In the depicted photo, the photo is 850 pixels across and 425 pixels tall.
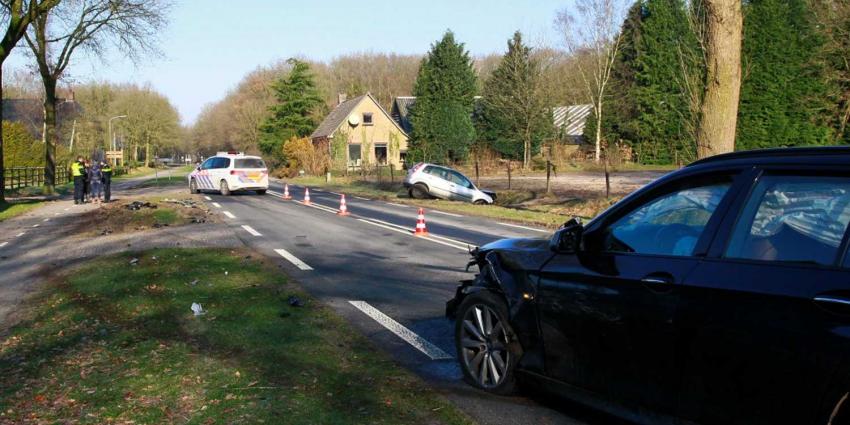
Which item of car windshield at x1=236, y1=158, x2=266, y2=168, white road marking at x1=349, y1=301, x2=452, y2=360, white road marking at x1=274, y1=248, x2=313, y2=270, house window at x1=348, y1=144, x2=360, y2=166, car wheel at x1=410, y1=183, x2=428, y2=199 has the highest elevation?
house window at x1=348, y1=144, x2=360, y2=166

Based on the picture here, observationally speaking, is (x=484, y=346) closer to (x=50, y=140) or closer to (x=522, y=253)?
(x=522, y=253)

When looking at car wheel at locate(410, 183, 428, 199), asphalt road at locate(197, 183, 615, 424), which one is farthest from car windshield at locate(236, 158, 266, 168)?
asphalt road at locate(197, 183, 615, 424)

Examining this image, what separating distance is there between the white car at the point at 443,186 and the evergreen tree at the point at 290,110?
42.2 m

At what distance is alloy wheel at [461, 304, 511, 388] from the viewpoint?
488cm

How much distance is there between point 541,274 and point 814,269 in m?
1.71

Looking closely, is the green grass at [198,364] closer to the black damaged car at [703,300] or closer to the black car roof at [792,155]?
the black damaged car at [703,300]

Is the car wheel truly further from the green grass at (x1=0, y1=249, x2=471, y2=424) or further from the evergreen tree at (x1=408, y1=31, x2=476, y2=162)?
the evergreen tree at (x1=408, y1=31, x2=476, y2=162)

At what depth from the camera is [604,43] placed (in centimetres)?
5275

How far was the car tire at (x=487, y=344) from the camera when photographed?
4.80 meters

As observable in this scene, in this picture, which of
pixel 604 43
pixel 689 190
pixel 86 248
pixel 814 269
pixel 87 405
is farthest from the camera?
pixel 604 43

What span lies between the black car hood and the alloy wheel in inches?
14.7

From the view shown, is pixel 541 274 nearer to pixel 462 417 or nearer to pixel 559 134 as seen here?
pixel 462 417

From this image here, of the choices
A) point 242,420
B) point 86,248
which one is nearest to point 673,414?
point 242,420

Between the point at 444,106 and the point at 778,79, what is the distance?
919 inches
